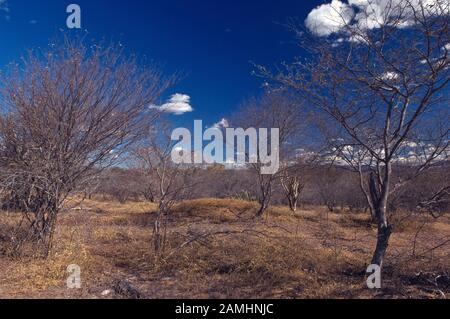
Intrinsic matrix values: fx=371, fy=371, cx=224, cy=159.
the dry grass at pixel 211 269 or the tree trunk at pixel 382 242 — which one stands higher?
the tree trunk at pixel 382 242

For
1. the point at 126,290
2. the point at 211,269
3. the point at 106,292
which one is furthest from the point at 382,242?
the point at 106,292

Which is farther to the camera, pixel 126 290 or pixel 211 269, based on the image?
pixel 211 269

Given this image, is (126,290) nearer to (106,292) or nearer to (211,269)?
(106,292)

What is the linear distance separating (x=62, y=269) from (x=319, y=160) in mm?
4700

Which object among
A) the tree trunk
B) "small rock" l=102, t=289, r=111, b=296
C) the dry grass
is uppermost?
the tree trunk

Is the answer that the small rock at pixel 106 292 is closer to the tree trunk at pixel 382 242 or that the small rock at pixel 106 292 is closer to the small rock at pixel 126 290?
the small rock at pixel 126 290

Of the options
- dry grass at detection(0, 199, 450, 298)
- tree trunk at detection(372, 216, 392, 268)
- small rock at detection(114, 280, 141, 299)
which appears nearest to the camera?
small rock at detection(114, 280, 141, 299)

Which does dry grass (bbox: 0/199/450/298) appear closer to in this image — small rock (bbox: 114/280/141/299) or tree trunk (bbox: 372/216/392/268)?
small rock (bbox: 114/280/141/299)

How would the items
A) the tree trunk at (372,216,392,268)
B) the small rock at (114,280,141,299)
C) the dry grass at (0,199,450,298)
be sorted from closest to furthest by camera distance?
the small rock at (114,280,141,299) → the dry grass at (0,199,450,298) → the tree trunk at (372,216,392,268)

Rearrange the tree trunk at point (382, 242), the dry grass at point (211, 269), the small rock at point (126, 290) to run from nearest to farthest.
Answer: the small rock at point (126, 290) < the dry grass at point (211, 269) < the tree trunk at point (382, 242)

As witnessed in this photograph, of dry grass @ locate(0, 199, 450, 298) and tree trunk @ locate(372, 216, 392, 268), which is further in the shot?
tree trunk @ locate(372, 216, 392, 268)

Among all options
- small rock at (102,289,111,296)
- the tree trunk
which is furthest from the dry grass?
the tree trunk

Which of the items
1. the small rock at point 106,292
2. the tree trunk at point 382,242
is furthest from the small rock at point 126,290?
the tree trunk at point 382,242

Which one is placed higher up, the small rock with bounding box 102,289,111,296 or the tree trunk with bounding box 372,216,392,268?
the tree trunk with bounding box 372,216,392,268
